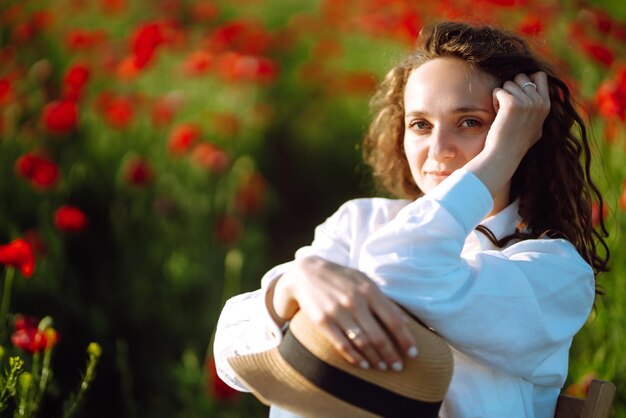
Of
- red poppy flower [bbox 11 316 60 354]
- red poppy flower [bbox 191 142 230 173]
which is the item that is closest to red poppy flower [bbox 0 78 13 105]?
red poppy flower [bbox 191 142 230 173]

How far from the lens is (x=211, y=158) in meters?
3.63

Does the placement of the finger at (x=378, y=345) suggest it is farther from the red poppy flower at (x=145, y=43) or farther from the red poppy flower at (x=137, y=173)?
the red poppy flower at (x=145, y=43)

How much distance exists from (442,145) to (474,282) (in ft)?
1.06

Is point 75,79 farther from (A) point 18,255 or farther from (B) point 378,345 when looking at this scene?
(B) point 378,345

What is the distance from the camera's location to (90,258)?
3516mm

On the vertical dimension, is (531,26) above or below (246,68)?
above

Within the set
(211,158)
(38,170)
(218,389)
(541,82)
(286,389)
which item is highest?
(541,82)

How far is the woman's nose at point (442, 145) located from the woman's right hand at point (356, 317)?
40cm

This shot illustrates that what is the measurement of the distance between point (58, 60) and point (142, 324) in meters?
1.95

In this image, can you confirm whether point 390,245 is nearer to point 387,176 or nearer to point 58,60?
point 387,176

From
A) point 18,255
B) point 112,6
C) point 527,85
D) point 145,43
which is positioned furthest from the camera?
point 112,6

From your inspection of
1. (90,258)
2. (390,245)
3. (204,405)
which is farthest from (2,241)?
(390,245)

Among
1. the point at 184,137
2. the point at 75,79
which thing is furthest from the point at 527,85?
the point at 75,79

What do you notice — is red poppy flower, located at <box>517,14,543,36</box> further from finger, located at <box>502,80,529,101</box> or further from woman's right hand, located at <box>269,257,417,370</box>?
woman's right hand, located at <box>269,257,417,370</box>
